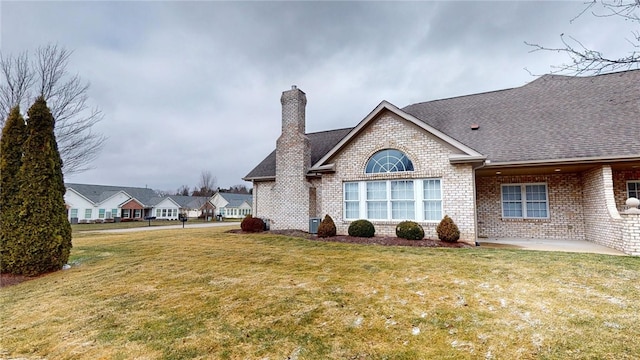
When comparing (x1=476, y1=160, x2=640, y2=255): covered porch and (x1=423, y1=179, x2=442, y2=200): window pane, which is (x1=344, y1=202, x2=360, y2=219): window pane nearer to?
(x1=423, y1=179, x2=442, y2=200): window pane

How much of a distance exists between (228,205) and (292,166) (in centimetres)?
4550

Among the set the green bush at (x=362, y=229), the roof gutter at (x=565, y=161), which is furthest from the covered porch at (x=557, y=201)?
the green bush at (x=362, y=229)

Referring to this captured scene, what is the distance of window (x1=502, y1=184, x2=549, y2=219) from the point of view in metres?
12.2

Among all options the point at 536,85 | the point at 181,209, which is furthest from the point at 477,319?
the point at 181,209

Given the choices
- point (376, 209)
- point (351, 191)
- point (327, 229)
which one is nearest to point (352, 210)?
point (351, 191)

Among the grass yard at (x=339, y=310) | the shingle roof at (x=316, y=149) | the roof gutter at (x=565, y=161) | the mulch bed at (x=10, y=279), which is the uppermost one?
the shingle roof at (x=316, y=149)

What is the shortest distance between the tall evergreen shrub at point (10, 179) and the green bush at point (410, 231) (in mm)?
11582

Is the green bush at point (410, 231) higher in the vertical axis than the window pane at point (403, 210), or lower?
lower

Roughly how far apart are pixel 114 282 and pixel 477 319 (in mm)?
7473

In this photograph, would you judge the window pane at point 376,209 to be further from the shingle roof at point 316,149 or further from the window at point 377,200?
the shingle roof at point 316,149

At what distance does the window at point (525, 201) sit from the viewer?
480 inches

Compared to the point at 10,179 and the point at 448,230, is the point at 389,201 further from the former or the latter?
the point at 10,179

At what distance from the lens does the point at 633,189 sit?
10.9 metres

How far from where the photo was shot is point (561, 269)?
21.0 feet
